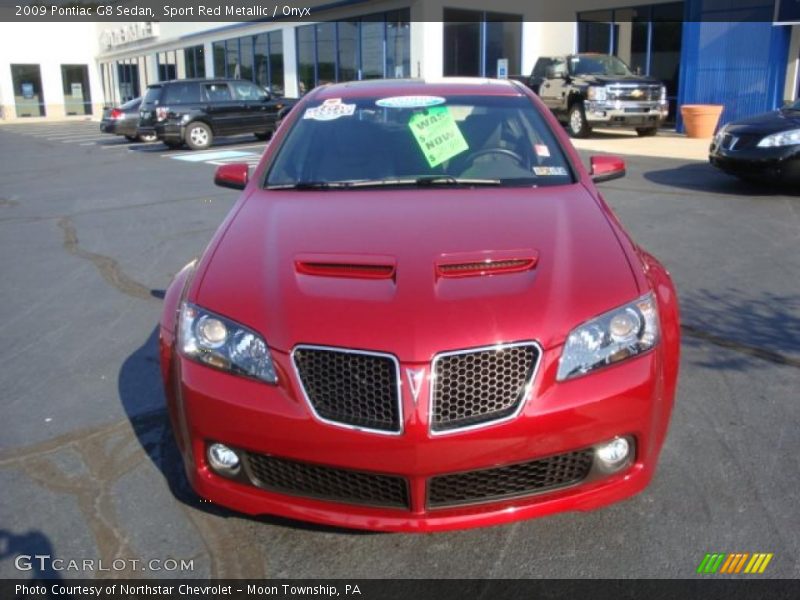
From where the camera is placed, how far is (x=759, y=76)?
17.2m

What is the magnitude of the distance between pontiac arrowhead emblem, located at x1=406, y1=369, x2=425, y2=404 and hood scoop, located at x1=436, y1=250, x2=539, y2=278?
1.56 feet

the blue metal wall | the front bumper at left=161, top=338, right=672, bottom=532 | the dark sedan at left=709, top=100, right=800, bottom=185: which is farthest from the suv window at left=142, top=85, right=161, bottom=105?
the front bumper at left=161, top=338, right=672, bottom=532

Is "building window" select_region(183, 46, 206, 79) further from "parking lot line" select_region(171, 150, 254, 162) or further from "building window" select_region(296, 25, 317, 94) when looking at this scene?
"parking lot line" select_region(171, 150, 254, 162)

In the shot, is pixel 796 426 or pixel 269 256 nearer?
pixel 269 256

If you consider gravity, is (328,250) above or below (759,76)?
below

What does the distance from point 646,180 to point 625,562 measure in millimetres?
9744

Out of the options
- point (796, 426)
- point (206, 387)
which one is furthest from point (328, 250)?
point (796, 426)

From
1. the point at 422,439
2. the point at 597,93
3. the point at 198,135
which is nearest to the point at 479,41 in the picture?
the point at 597,93

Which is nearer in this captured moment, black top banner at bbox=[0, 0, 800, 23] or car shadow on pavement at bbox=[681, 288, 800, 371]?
car shadow on pavement at bbox=[681, 288, 800, 371]

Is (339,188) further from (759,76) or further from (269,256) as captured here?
(759,76)

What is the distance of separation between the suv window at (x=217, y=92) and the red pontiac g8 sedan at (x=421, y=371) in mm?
18291

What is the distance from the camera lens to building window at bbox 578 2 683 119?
21250 millimetres

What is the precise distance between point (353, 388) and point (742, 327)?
3412 millimetres
